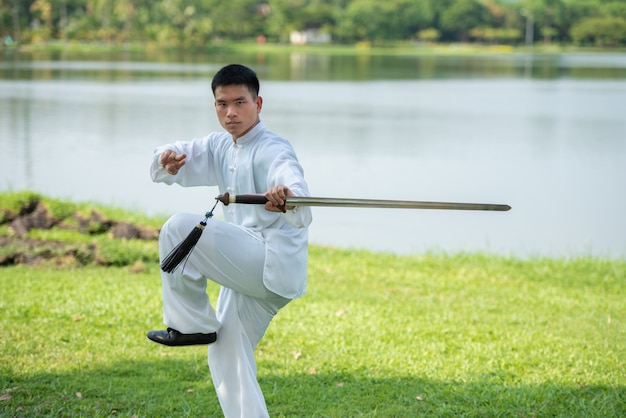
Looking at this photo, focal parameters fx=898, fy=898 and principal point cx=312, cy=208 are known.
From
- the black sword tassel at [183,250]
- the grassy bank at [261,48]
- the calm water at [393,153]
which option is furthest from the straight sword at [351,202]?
the grassy bank at [261,48]

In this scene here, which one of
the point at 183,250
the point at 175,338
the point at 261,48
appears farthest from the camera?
the point at 261,48

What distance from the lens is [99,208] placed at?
11109 mm

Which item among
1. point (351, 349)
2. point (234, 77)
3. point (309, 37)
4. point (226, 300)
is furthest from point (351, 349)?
point (309, 37)

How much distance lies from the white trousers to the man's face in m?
0.46

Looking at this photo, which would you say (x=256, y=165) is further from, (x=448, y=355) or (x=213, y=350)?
(x=448, y=355)

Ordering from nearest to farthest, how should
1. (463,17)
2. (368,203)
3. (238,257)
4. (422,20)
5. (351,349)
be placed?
(368,203), (238,257), (351,349), (463,17), (422,20)

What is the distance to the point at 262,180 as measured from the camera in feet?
13.2

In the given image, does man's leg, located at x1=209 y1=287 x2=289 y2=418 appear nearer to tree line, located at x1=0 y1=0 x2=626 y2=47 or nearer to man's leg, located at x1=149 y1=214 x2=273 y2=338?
man's leg, located at x1=149 y1=214 x2=273 y2=338

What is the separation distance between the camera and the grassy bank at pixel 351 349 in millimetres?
4855

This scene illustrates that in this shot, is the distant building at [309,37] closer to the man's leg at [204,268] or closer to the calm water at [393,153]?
the calm water at [393,153]

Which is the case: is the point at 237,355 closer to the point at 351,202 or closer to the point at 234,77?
the point at 351,202

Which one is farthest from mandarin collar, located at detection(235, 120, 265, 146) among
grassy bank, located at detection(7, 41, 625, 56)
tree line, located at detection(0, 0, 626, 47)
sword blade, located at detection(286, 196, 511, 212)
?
tree line, located at detection(0, 0, 626, 47)

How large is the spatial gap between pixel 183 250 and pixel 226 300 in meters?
0.52

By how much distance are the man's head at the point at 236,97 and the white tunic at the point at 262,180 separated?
0.08 metres
